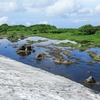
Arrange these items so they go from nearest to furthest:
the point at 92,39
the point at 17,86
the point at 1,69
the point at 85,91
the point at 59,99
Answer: the point at 59,99, the point at 17,86, the point at 85,91, the point at 1,69, the point at 92,39

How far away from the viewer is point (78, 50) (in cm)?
6269

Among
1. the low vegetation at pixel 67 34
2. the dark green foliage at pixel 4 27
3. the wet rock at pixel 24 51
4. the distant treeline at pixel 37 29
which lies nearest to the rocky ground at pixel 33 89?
the wet rock at pixel 24 51

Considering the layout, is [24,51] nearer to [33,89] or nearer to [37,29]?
[33,89]

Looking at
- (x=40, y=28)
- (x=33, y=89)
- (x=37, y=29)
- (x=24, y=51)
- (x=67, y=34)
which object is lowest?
(x=24, y=51)

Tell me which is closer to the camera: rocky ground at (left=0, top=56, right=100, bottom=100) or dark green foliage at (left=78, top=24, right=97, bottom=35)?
rocky ground at (left=0, top=56, right=100, bottom=100)

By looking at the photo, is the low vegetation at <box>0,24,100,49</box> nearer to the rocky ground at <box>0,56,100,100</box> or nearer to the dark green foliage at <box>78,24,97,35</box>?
the dark green foliage at <box>78,24,97,35</box>

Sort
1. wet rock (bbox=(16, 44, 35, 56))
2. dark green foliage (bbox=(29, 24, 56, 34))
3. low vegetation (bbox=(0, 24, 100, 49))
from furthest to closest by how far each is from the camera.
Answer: dark green foliage (bbox=(29, 24, 56, 34))
low vegetation (bbox=(0, 24, 100, 49))
wet rock (bbox=(16, 44, 35, 56))

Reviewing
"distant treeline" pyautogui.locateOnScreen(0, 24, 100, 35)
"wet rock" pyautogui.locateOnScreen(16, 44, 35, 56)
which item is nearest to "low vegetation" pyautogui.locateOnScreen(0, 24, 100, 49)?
"distant treeline" pyautogui.locateOnScreen(0, 24, 100, 35)

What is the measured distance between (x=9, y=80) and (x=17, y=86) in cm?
106

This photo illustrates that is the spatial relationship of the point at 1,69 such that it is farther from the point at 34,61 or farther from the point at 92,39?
the point at 92,39

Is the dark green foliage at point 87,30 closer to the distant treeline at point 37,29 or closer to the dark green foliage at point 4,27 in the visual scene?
the distant treeline at point 37,29

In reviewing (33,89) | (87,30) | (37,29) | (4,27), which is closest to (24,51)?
(87,30)

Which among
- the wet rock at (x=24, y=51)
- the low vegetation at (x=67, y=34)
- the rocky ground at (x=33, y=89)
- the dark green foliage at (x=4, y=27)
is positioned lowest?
the wet rock at (x=24, y=51)

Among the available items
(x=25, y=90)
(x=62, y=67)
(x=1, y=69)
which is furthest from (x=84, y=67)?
(x=25, y=90)
